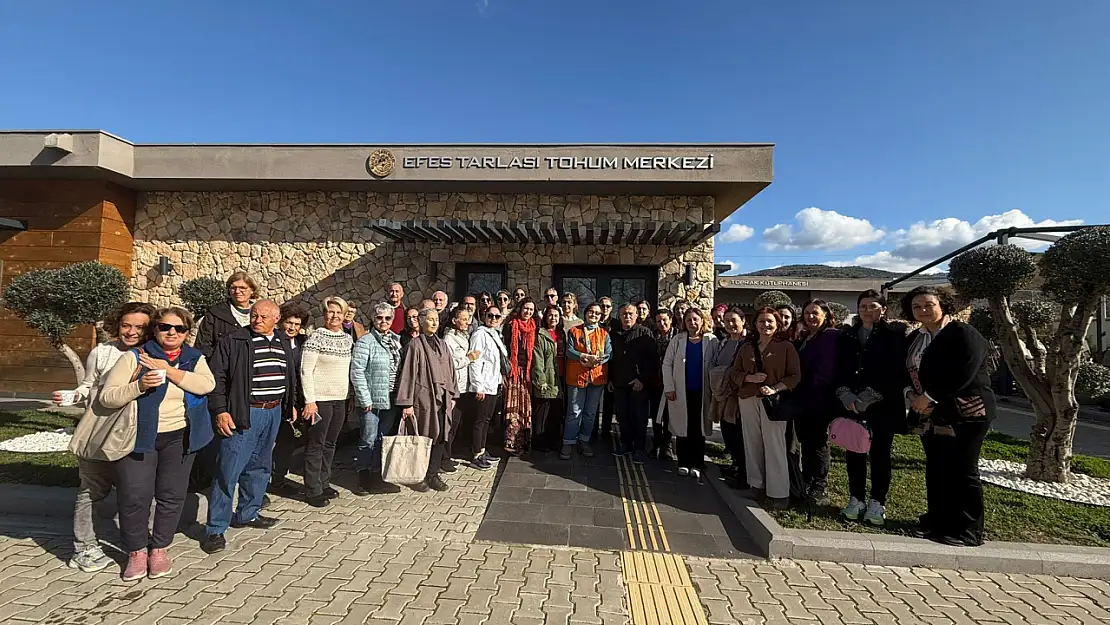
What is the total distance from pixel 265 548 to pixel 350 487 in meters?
1.31

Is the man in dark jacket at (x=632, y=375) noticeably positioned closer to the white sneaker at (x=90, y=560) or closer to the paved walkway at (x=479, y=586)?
the paved walkway at (x=479, y=586)

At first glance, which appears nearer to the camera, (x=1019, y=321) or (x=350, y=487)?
(x=350, y=487)

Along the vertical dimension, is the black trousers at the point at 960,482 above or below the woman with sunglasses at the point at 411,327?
below

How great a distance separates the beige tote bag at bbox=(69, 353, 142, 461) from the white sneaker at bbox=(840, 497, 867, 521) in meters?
5.23

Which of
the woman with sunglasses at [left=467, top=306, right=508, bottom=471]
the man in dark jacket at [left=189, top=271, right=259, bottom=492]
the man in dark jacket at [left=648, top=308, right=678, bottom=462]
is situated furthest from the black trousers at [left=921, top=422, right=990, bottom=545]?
the man in dark jacket at [left=189, top=271, right=259, bottom=492]

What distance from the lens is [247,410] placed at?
11.5 feet

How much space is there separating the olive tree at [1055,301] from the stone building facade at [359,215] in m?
4.00

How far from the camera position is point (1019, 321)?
6082 millimetres

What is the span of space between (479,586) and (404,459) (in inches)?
65.8

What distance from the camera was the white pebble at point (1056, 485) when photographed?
480 centimetres

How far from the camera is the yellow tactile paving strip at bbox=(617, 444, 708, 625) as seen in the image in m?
2.84

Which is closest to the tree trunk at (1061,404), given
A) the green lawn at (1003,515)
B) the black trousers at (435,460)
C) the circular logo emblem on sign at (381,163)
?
the green lawn at (1003,515)

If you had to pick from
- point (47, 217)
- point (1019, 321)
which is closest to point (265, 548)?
point (1019, 321)

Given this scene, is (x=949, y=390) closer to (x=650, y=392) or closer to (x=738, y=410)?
(x=738, y=410)
